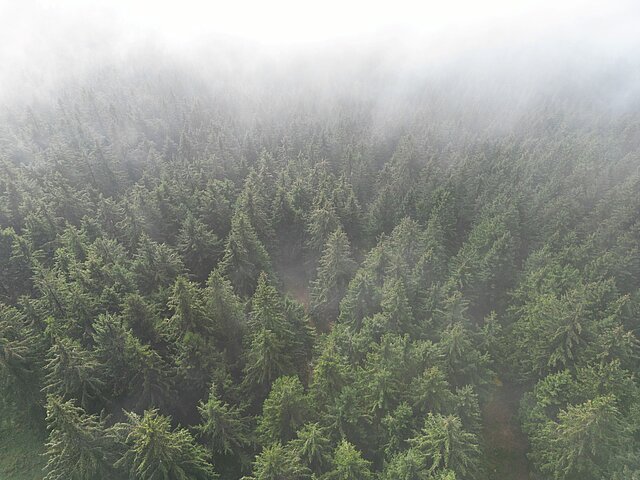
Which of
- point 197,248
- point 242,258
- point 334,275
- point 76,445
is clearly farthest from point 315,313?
point 76,445

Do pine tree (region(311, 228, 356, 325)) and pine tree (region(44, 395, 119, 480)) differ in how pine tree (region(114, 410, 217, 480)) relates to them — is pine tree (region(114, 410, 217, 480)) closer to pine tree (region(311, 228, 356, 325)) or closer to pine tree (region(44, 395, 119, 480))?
pine tree (region(44, 395, 119, 480))

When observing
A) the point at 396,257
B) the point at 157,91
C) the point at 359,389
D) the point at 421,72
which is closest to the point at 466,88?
the point at 421,72

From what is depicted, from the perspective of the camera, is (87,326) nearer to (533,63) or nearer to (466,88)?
(466,88)

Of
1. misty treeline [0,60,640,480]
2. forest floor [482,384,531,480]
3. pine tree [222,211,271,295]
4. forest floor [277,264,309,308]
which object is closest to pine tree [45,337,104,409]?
misty treeline [0,60,640,480]

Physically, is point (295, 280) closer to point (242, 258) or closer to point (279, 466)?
point (242, 258)

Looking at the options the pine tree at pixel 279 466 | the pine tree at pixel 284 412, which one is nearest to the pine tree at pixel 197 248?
the pine tree at pixel 284 412

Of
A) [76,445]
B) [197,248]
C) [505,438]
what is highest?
[76,445]
